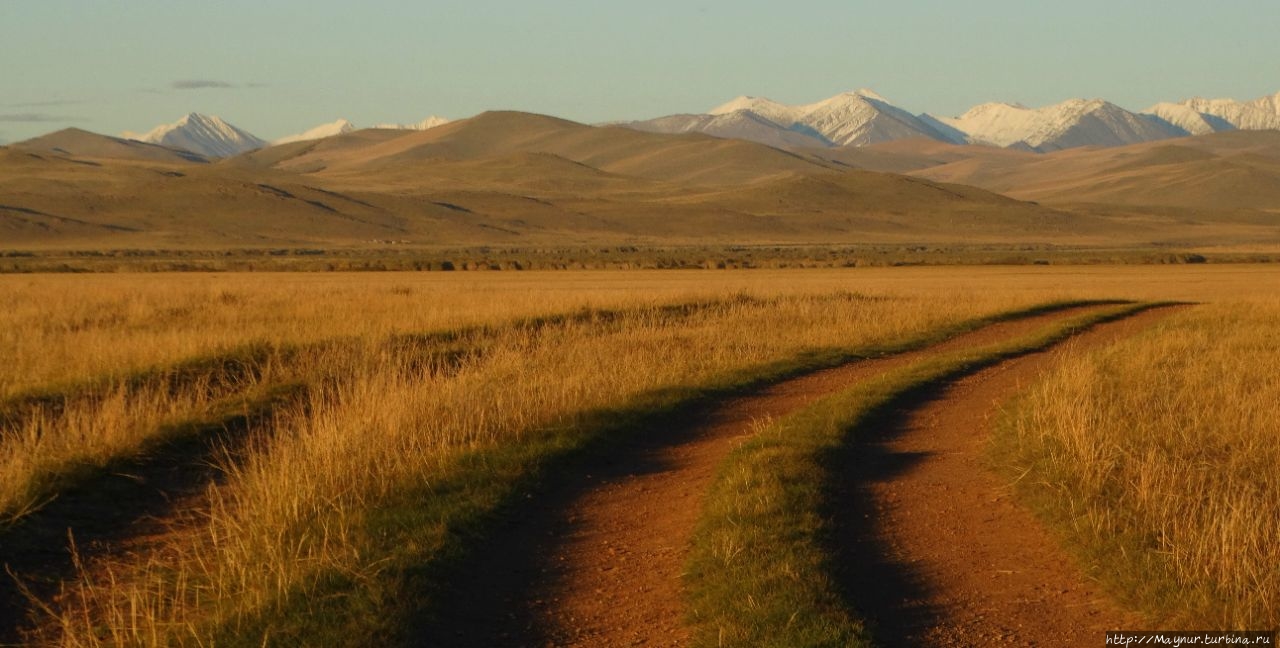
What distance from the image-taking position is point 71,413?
13.2m

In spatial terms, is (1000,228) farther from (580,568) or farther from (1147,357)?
(580,568)

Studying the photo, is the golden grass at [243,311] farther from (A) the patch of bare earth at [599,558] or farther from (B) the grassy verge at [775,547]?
(B) the grassy verge at [775,547]

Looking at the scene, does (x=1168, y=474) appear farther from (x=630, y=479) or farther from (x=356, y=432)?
(x=356, y=432)

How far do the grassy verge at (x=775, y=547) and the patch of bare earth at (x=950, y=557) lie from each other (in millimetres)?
205

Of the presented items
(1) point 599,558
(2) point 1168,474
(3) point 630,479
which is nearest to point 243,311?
(3) point 630,479

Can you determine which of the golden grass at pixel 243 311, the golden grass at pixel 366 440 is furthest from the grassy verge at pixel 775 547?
the golden grass at pixel 243 311

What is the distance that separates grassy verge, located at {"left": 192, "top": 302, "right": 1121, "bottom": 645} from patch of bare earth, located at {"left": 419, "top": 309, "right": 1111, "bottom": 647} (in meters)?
0.16

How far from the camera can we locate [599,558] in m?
8.77

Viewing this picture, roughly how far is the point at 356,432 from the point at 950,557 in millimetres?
5168

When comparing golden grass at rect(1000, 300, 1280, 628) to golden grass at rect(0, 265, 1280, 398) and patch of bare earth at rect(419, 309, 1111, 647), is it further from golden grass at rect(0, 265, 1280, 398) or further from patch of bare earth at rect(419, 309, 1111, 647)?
golden grass at rect(0, 265, 1280, 398)

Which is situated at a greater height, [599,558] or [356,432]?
[356,432]

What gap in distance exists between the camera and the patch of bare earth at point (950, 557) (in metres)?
7.32

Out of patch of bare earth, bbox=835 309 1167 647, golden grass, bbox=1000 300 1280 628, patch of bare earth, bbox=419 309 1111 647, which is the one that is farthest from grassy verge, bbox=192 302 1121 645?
golden grass, bbox=1000 300 1280 628

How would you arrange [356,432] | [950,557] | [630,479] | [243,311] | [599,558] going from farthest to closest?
[243,311]
[356,432]
[630,479]
[599,558]
[950,557]
